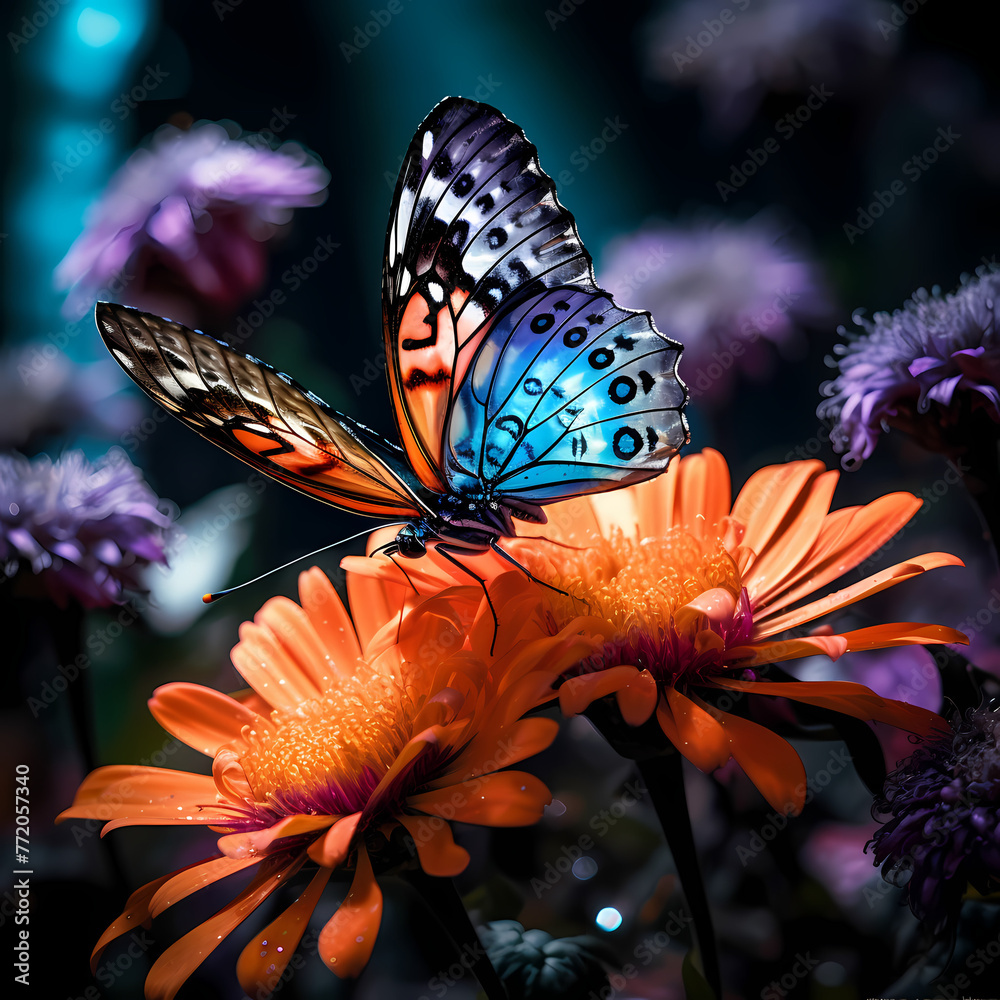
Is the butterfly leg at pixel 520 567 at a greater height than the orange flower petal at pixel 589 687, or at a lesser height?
greater

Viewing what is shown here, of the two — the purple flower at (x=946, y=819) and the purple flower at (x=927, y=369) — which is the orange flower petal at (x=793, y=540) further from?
the purple flower at (x=946, y=819)

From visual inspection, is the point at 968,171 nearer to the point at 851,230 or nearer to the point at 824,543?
the point at 851,230

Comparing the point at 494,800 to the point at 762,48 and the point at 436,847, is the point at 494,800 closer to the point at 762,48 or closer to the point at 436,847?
the point at 436,847

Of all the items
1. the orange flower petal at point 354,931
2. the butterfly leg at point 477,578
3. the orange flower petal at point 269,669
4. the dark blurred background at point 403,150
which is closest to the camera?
the orange flower petal at point 354,931

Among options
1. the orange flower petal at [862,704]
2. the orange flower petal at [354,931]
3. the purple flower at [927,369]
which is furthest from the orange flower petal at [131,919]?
the purple flower at [927,369]

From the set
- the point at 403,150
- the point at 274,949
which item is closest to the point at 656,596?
the point at 274,949

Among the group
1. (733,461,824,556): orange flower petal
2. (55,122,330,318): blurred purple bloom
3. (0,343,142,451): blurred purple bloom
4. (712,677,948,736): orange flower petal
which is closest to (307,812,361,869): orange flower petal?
(712,677,948,736): orange flower petal

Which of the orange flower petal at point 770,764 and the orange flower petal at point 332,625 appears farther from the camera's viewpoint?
the orange flower petal at point 332,625

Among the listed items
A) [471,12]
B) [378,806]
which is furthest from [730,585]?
[471,12]
